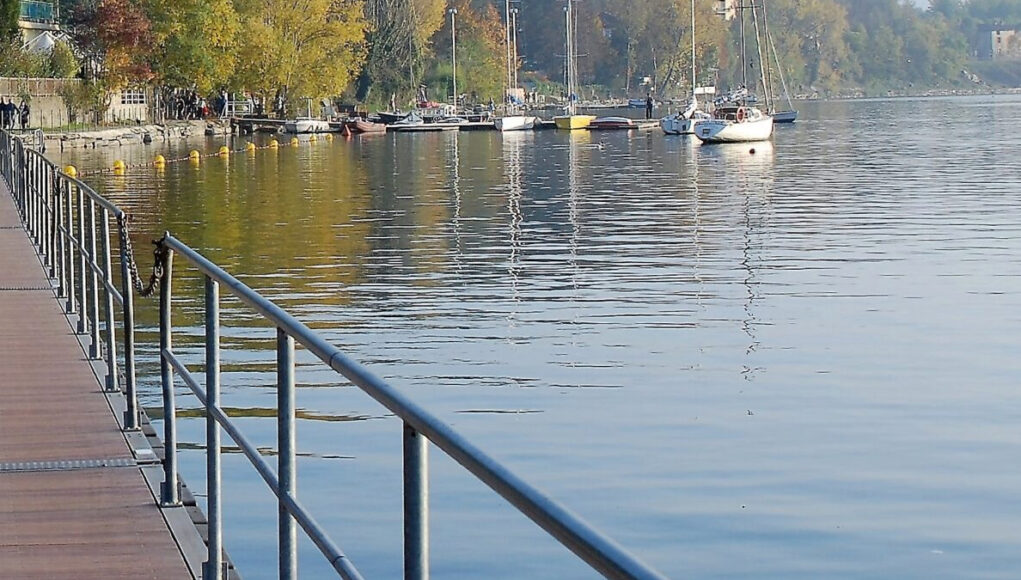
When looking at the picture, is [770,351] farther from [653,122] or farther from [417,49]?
[417,49]

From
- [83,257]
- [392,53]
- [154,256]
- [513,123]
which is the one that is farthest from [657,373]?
[392,53]

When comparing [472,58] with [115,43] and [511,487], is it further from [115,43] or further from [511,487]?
[511,487]

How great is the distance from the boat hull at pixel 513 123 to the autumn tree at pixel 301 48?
9.32m

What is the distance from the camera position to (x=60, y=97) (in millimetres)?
74375

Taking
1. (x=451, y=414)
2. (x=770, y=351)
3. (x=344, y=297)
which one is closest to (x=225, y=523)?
(x=451, y=414)

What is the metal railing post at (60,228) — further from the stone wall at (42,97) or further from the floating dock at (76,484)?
the stone wall at (42,97)

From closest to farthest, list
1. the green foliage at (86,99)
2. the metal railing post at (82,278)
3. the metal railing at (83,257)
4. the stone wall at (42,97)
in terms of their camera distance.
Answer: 1. the metal railing at (83,257)
2. the metal railing post at (82,278)
3. the stone wall at (42,97)
4. the green foliage at (86,99)

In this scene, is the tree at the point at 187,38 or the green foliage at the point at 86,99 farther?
the tree at the point at 187,38

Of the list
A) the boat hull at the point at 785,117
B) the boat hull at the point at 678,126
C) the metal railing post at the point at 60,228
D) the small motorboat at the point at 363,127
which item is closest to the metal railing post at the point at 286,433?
the metal railing post at the point at 60,228

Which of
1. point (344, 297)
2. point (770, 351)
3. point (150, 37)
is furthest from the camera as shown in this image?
point (150, 37)

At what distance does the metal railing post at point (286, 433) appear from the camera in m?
5.02

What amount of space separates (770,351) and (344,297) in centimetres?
668

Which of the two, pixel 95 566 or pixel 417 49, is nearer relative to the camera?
pixel 95 566

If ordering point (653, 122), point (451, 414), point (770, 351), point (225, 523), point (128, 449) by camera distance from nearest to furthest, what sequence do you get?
1. point (128, 449)
2. point (225, 523)
3. point (451, 414)
4. point (770, 351)
5. point (653, 122)
